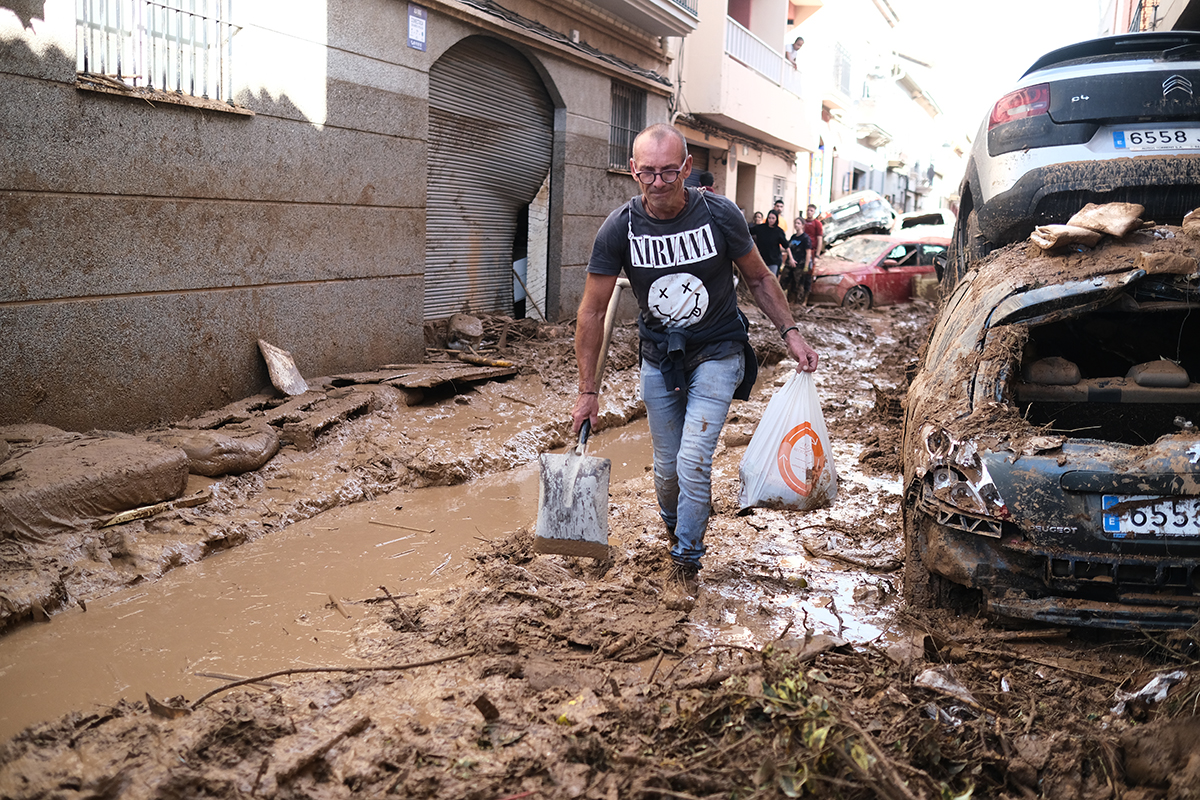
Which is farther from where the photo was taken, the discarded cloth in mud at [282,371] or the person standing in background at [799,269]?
the person standing in background at [799,269]

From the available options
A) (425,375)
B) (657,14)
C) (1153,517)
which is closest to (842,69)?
(657,14)

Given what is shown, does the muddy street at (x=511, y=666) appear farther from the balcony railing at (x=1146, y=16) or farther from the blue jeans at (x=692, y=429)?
the balcony railing at (x=1146, y=16)

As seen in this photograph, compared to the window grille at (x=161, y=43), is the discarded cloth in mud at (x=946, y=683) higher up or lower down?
lower down

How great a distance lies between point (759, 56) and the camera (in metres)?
20.1

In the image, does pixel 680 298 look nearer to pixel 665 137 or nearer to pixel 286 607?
pixel 665 137

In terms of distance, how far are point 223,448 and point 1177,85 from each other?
20.1ft

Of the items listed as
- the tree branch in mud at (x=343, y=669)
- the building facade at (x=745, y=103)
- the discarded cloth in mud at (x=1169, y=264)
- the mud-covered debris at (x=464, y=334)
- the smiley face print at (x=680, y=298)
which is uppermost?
the building facade at (x=745, y=103)

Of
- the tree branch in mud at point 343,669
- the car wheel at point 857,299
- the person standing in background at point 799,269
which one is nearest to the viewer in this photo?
the tree branch in mud at point 343,669

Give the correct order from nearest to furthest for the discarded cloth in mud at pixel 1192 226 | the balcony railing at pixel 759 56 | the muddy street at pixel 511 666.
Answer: the muddy street at pixel 511 666 < the discarded cloth in mud at pixel 1192 226 < the balcony railing at pixel 759 56

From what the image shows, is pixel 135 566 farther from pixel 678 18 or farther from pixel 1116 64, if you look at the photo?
pixel 678 18

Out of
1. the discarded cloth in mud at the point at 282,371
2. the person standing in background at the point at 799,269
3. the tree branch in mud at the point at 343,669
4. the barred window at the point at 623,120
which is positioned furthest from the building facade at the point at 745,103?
the tree branch in mud at the point at 343,669

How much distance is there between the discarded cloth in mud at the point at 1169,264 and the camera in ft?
12.8

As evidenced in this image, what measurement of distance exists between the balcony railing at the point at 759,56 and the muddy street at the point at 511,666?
1440 cm

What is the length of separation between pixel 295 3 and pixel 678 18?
7.83 metres
